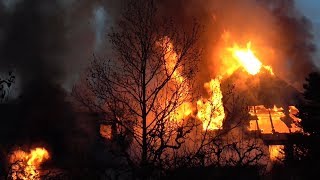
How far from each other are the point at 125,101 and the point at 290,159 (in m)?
22.1

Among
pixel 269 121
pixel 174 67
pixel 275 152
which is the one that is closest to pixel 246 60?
pixel 269 121

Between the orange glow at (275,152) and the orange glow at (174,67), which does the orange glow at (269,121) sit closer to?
the orange glow at (275,152)

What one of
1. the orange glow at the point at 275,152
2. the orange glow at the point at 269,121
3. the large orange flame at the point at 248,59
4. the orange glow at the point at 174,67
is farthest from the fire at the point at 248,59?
the orange glow at the point at 174,67

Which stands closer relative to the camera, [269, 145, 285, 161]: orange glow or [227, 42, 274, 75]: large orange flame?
[269, 145, 285, 161]: orange glow

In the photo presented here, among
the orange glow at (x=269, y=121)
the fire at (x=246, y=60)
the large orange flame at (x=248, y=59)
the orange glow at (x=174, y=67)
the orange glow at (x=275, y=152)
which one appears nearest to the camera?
the orange glow at (x=174, y=67)

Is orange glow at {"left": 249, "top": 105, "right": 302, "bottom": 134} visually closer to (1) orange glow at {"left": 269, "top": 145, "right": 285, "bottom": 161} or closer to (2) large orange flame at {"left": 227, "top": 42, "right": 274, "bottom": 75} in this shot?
(1) orange glow at {"left": 269, "top": 145, "right": 285, "bottom": 161}

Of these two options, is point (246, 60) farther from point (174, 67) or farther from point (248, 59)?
point (174, 67)

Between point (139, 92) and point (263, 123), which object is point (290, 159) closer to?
point (263, 123)

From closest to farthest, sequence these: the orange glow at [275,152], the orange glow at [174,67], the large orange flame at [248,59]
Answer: the orange glow at [174,67]
the orange glow at [275,152]
the large orange flame at [248,59]

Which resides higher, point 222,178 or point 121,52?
point 121,52

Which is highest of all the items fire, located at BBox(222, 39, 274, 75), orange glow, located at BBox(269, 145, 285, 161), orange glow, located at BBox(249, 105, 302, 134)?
fire, located at BBox(222, 39, 274, 75)

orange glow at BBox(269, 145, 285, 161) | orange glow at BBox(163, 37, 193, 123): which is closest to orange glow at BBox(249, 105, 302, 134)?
orange glow at BBox(269, 145, 285, 161)

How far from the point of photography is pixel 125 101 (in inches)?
598

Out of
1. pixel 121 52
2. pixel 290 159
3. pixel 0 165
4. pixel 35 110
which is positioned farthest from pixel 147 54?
pixel 290 159
